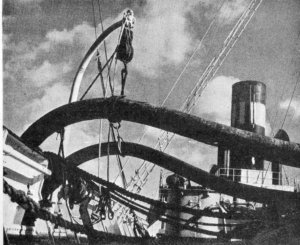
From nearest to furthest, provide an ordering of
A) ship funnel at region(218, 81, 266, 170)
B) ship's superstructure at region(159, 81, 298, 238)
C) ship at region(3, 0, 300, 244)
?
ship at region(3, 0, 300, 244) → ship's superstructure at region(159, 81, 298, 238) → ship funnel at region(218, 81, 266, 170)

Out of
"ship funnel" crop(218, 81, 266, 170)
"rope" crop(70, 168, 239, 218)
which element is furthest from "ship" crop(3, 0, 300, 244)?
"ship funnel" crop(218, 81, 266, 170)

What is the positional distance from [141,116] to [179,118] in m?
0.34

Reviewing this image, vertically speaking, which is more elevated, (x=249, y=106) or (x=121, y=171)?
(x=249, y=106)

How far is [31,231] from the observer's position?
3.99 metres

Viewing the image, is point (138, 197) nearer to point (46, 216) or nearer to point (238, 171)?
point (46, 216)

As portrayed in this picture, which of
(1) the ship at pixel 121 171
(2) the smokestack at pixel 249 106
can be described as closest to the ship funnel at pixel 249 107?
(2) the smokestack at pixel 249 106

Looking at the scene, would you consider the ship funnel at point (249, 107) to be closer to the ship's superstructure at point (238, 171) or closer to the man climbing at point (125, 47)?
the ship's superstructure at point (238, 171)

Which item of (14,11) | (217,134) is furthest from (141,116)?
(14,11)

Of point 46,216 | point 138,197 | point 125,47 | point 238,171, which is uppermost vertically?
point 238,171

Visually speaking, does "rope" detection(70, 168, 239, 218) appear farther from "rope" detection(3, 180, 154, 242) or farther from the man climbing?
the man climbing

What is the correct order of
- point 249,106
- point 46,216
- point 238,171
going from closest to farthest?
point 46,216 → point 238,171 → point 249,106

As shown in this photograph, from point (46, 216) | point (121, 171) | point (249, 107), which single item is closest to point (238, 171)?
point (249, 107)

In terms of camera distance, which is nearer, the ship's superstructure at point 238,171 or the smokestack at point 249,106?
the ship's superstructure at point 238,171

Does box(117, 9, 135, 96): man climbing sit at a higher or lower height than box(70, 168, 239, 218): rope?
higher
